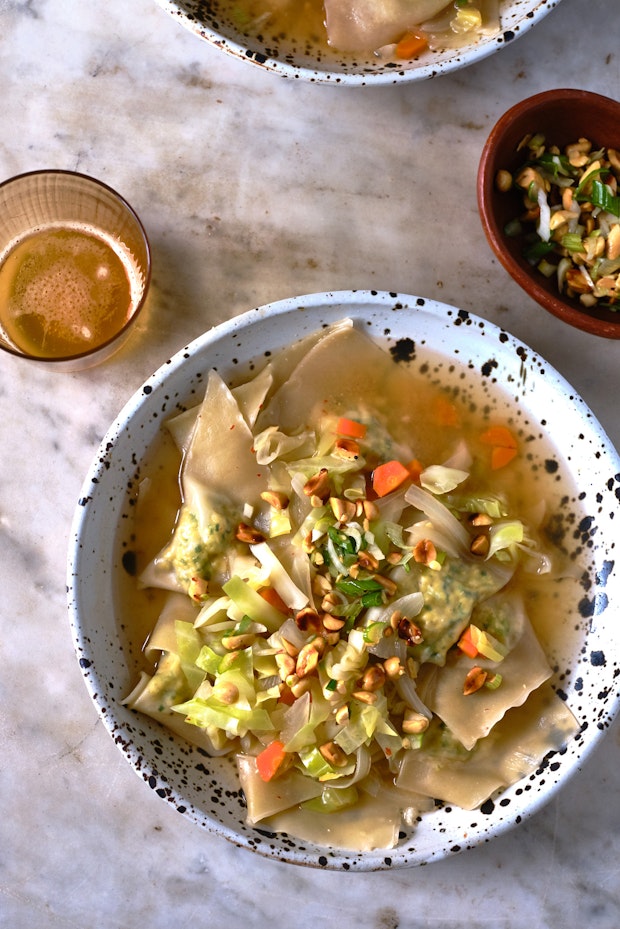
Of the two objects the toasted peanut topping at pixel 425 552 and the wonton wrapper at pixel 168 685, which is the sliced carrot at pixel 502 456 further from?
the wonton wrapper at pixel 168 685

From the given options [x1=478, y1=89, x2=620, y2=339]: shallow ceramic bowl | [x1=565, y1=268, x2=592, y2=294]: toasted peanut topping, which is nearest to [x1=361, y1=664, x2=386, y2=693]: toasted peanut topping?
[x1=478, y1=89, x2=620, y2=339]: shallow ceramic bowl

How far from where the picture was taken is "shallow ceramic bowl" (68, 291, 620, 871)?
8.25 feet

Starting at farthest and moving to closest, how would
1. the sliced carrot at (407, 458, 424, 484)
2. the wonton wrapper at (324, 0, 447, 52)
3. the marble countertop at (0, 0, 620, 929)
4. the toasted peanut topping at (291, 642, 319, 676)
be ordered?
the marble countertop at (0, 0, 620, 929)
the wonton wrapper at (324, 0, 447, 52)
the sliced carrot at (407, 458, 424, 484)
the toasted peanut topping at (291, 642, 319, 676)

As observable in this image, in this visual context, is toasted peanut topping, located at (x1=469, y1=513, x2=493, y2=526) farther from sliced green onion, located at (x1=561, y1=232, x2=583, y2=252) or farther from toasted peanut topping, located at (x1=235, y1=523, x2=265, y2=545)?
sliced green onion, located at (x1=561, y1=232, x2=583, y2=252)

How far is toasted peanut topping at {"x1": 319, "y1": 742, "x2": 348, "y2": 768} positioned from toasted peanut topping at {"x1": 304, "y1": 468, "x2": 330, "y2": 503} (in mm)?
698

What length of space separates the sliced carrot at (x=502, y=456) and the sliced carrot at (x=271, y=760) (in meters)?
1.08

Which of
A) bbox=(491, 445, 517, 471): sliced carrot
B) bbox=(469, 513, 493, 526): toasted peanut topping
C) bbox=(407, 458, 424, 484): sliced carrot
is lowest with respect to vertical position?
bbox=(469, 513, 493, 526): toasted peanut topping

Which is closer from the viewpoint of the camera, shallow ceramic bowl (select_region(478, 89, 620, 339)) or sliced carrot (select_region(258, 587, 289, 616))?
sliced carrot (select_region(258, 587, 289, 616))

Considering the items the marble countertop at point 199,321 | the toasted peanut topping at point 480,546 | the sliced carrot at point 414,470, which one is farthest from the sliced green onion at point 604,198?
the toasted peanut topping at point 480,546

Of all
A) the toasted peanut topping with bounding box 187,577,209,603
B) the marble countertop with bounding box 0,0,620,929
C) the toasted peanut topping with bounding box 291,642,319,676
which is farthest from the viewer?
the marble countertop with bounding box 0,0,620,929

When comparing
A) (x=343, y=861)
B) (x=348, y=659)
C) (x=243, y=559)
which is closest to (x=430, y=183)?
(x=243, y=559)

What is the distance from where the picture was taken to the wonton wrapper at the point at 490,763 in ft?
8.57

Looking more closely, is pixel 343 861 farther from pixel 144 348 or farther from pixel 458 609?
pixel 144 348

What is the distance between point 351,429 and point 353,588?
1.57 feet
